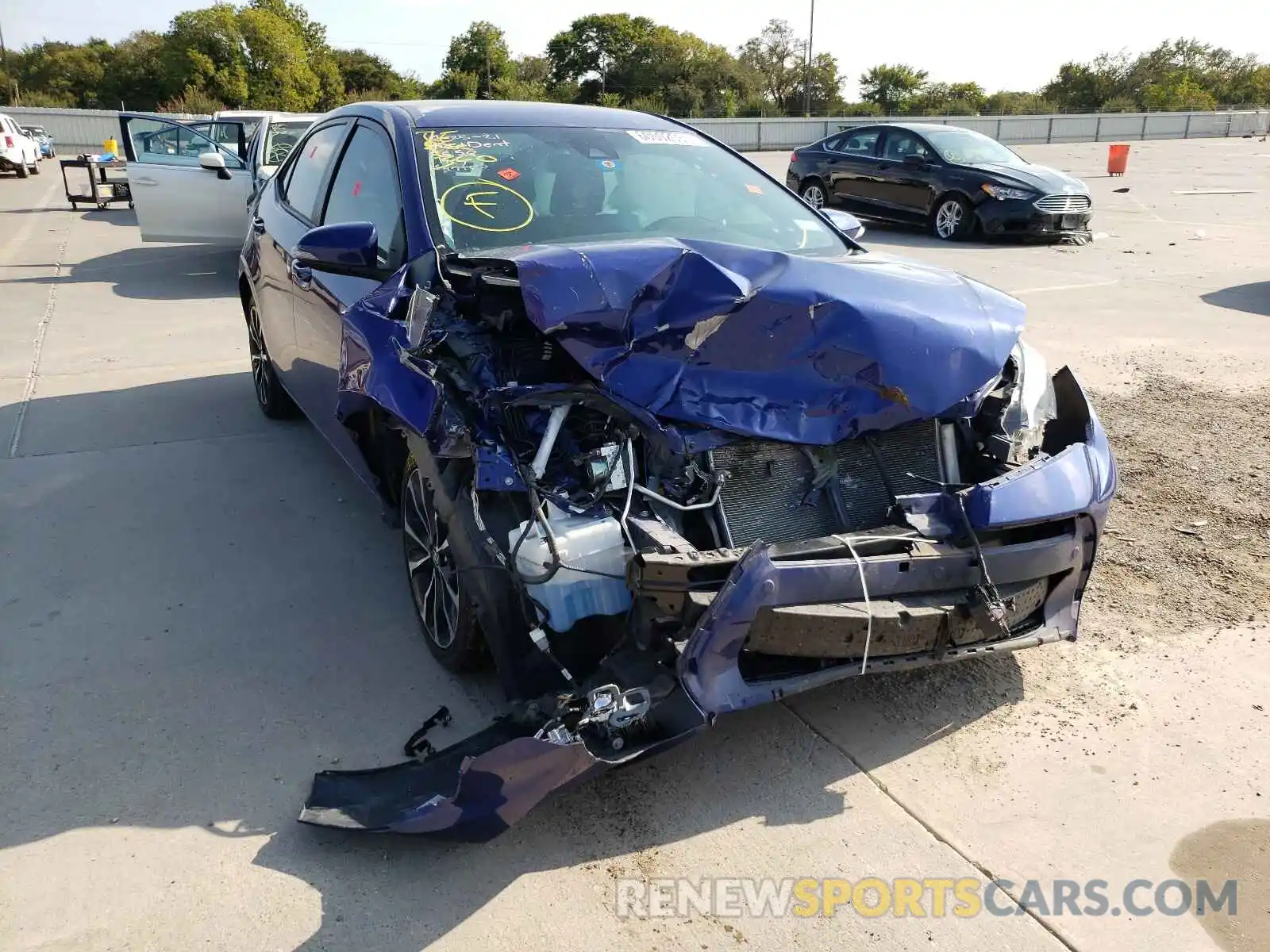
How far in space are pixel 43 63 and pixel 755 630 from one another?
81764mm

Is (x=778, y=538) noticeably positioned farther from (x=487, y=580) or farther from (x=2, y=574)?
(x=2, y=574)

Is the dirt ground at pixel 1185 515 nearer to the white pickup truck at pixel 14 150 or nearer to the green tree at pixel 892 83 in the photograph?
the white pickup truck at pixel 14 150

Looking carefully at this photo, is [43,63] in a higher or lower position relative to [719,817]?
higher

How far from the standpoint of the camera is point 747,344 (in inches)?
117

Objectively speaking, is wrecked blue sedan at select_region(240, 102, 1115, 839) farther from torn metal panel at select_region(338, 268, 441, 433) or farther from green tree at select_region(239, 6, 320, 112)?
green tree at select_region(239, 6, 320, 112)

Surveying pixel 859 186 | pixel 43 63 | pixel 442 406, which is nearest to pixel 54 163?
pixel 859 186

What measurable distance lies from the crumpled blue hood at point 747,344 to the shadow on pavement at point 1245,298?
23.8 feet

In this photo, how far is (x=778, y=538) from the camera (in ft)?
9.68

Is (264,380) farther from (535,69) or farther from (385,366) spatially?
(535,69)

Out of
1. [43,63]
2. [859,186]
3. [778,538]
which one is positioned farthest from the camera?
[43,63]

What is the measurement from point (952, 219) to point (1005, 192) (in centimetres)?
76

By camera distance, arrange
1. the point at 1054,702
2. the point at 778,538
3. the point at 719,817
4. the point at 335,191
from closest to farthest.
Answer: the point at 719,817
the point at 778,538
the point at 1054,702
the point at 335,191

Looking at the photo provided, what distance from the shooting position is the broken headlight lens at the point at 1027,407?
3.21 m

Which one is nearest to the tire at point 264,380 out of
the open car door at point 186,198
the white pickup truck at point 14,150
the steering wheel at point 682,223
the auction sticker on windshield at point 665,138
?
the auction sticker on windshield at point 665,138
